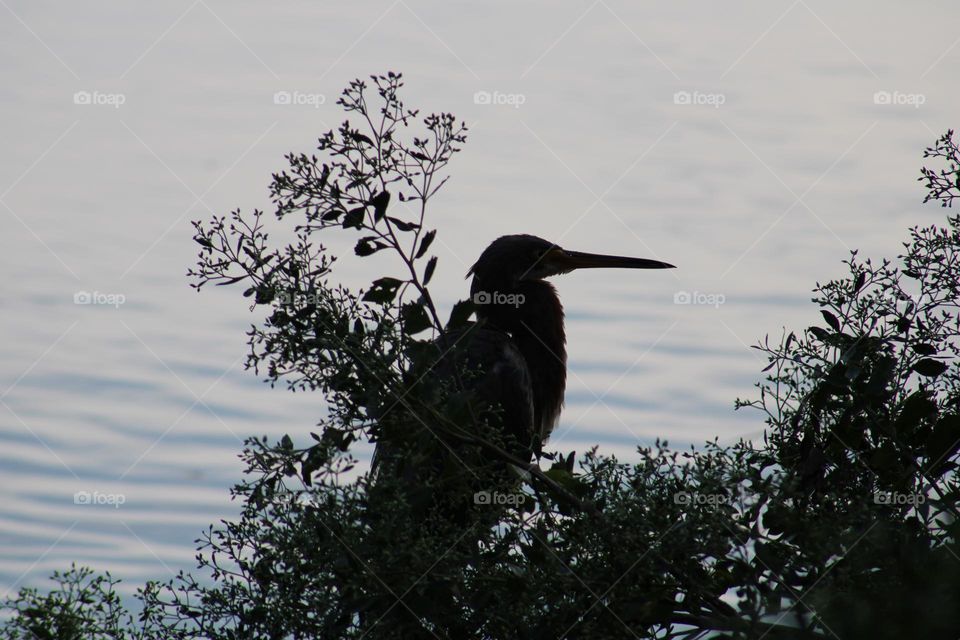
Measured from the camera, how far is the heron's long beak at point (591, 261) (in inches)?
211

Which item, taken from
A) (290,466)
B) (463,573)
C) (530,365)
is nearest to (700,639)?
(463,573)

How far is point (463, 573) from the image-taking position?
2162 millimetres

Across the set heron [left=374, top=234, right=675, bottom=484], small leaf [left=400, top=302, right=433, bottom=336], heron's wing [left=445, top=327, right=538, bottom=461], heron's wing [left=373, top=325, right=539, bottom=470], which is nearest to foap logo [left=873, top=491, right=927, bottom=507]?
small leaf [left=400, top=302, right=433, bottom=336]

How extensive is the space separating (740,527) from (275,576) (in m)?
1.12

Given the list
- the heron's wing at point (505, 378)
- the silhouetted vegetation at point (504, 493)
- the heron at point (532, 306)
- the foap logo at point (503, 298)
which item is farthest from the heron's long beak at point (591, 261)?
the silhouetted vegetation at point (504, 493)

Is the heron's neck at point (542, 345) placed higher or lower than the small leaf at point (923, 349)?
higher

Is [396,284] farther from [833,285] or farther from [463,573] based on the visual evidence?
[833,285]

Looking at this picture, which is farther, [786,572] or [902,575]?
[786,572]
